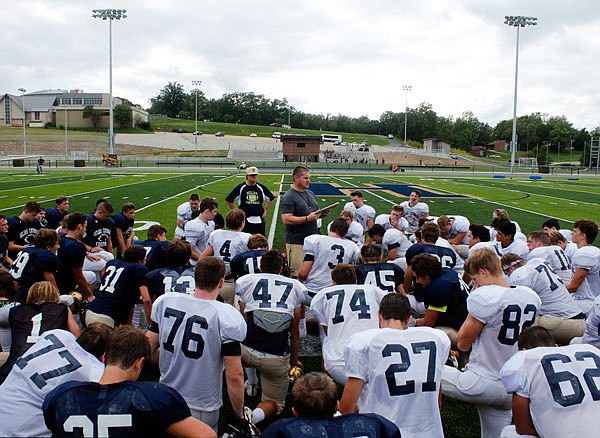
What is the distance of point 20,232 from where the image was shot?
7.73m

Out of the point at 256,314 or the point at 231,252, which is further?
the point at 231,252

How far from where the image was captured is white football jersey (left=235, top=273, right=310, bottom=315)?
4.17 m

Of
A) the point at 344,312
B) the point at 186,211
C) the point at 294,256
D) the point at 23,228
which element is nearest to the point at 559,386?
the point at 344,312

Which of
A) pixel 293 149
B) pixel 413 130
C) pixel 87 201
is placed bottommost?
pixel 87 201

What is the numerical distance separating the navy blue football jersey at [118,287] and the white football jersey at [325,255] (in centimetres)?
181

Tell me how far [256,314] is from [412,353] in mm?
1570

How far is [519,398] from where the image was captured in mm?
2859

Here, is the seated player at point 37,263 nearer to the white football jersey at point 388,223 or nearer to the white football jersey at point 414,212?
the white football jersey at point 388,223

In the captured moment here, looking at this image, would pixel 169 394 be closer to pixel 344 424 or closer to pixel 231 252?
pixel 344 424

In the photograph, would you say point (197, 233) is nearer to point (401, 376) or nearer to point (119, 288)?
point (119, 288)

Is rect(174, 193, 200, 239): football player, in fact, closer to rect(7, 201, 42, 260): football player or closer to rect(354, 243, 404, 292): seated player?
rect(7, 201, 42, 260): football player

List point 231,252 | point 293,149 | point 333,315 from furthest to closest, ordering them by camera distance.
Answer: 1. point 293,149
2. point 231,252
3. point 333,315

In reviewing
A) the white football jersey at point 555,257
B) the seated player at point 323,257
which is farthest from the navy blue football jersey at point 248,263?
the white football jersey at point 555,257

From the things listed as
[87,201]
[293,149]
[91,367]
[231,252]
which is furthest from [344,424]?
[293,149]
